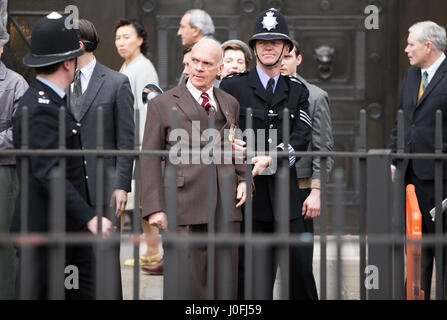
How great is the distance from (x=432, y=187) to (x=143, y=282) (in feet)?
7.07

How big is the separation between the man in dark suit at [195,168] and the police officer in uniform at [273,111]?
24 centimetres

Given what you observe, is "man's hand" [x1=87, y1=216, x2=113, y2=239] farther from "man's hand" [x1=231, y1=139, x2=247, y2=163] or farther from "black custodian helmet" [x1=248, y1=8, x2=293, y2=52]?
"black custodian helmet" [x1=248, y1=8, x2=293, y2=52]

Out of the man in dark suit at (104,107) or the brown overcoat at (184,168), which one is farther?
the man in dark suit at (104,107)

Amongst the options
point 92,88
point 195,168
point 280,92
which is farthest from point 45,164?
point 280,92

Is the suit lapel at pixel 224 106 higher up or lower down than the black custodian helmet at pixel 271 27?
lower down

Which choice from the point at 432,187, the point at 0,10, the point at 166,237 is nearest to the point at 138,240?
the point at 166,237

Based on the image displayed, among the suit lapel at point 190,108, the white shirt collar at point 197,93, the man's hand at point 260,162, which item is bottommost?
the man's hand at point 260,162

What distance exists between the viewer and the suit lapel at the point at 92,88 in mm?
5047

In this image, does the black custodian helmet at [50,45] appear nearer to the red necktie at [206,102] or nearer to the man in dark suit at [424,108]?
the red necktie at [206,102]

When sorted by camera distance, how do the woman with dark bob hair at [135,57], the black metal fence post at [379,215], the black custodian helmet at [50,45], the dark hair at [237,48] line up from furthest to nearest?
the woman with dark bob hair at [135,57] < the dark hair at [237,48] < the black custodian helmet at [50,45] < the black metal fence post at [379,215]

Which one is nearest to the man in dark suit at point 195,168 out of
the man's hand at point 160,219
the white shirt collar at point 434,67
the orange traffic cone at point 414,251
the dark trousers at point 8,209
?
the man's hand at point 160,219

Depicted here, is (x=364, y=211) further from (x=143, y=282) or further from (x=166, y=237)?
(x=143, y=282)

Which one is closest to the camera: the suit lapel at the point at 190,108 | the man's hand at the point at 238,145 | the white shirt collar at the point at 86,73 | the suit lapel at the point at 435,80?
the man's hand at the point at 238,145

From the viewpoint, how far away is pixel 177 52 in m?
7.75
